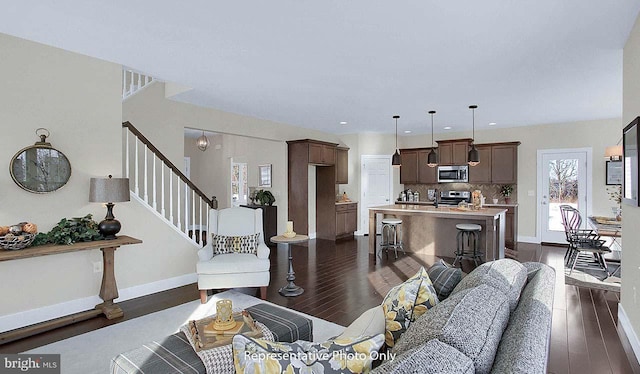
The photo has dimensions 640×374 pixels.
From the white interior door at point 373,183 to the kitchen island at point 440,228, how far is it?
203 centimetres

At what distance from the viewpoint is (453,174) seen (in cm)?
810

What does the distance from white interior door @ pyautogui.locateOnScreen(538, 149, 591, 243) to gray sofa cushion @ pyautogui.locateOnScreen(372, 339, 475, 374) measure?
7.72m

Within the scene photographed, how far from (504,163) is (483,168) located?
445mm

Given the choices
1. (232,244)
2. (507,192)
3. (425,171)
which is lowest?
(232,244)

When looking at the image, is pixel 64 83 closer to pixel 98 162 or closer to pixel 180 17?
pixel 98 162

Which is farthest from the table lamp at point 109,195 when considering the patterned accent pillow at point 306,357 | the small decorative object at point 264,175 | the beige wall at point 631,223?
the beige wall at point 631,223

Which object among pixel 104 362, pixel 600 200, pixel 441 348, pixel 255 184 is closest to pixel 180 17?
pixel 104 362

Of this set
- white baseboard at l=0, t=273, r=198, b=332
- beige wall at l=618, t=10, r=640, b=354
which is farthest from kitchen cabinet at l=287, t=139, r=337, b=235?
beige wall at l=618, t=10, r=640, b=354

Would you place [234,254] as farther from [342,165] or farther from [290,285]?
[342,165]

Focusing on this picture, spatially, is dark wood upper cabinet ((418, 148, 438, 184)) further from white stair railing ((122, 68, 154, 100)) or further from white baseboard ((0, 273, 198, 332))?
white stair railing ((122, 68, 154, 100))

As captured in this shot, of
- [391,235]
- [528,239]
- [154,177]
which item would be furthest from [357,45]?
[528,239]

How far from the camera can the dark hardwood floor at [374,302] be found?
2.69 m

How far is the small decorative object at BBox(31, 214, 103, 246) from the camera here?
320cm

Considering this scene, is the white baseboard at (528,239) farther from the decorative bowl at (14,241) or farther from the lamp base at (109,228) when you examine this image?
the decorative bowl at (14,241)
